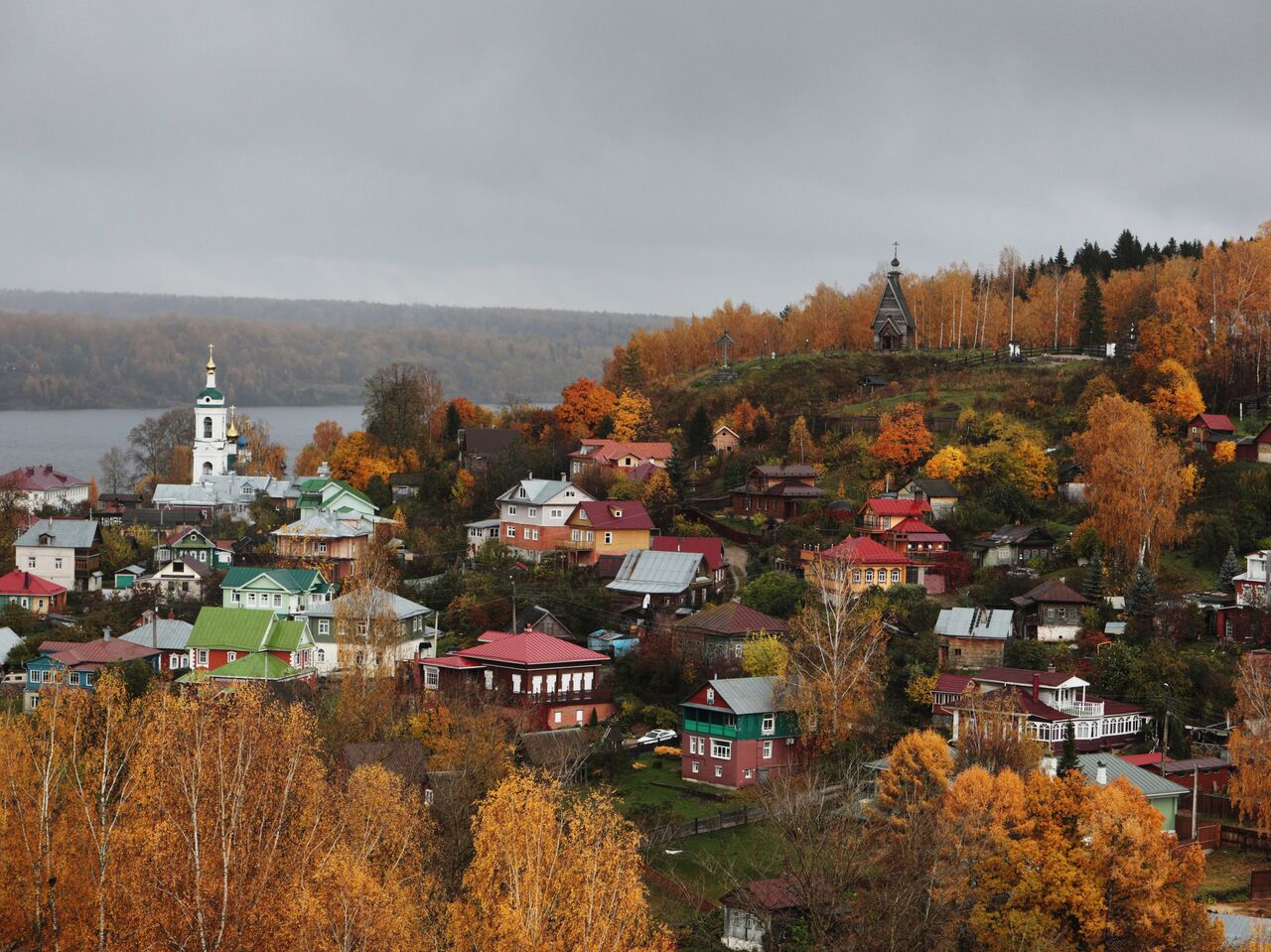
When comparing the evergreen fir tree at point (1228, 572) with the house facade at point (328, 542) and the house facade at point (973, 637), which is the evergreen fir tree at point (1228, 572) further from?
the house facade at point (328, 542)

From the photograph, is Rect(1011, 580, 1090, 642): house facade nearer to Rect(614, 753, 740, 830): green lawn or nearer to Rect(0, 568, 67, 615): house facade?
Rect(614, 753, 740, 830): green lawn

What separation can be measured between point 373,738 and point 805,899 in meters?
15.0

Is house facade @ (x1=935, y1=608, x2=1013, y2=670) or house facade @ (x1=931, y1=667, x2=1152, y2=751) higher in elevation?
house facade @ (x1=935, y1=608, x2=1013, y2=670)

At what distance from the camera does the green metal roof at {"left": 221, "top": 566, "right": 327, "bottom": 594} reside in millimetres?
56969

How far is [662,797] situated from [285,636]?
61.5 ft

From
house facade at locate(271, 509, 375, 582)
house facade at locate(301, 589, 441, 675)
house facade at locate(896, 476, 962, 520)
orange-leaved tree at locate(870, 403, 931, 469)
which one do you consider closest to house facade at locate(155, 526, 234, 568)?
house facade at locate(271, 509, 375, 582)

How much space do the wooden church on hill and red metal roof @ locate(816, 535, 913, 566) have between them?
108ft

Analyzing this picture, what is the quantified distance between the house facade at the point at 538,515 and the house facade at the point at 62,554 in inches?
673

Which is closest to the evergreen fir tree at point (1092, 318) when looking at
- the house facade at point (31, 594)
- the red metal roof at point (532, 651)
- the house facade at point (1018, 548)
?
the house facade at point (1018, 548)

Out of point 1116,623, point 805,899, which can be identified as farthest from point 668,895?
point 1116,623

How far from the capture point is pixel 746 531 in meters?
59.5

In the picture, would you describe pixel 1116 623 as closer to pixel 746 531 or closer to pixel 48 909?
pixel 746 531

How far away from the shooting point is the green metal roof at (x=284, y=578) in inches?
2243

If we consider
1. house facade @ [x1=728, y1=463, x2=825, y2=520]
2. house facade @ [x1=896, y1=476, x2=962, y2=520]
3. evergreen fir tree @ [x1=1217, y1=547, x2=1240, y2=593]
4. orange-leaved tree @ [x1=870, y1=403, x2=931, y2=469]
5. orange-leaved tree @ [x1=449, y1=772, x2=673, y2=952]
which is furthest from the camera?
orange-leaved tree @ [x1=870, y1=403, x2=931, y2=469]
